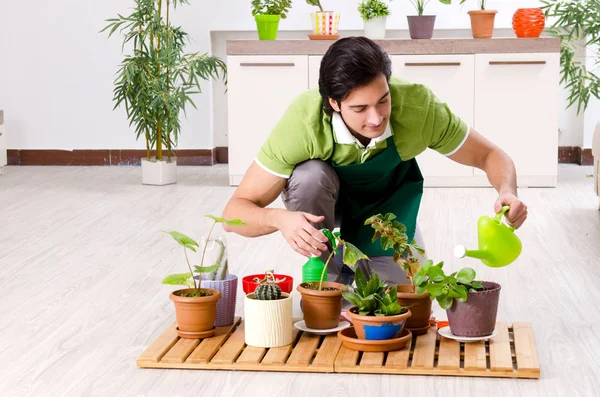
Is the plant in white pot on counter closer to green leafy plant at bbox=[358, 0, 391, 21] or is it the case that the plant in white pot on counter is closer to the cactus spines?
green leafy plant at bbox=[358, 0, 391, 21]

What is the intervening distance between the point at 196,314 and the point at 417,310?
0.51 m

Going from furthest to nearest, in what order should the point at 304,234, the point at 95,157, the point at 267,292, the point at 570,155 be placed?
the point at 95,157
the point at 570,155
the point at 267,292
the point at 304,234

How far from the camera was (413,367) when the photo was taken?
77.4 inches

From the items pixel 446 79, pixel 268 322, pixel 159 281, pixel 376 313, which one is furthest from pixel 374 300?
pixel 446 79

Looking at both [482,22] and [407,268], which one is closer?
[407,268]

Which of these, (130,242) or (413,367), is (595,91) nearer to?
(130,242)

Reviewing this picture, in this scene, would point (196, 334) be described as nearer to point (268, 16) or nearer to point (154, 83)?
point (154, 83)

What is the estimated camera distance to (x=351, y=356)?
2.03m

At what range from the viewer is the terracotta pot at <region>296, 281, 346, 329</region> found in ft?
7.06

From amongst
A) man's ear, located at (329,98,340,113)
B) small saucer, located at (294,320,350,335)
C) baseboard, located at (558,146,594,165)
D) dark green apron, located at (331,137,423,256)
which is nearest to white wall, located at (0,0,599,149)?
baseboard, located at (558,146,594,165)

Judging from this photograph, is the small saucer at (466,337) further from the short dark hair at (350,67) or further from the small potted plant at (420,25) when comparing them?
the small potted plant at (420,25)

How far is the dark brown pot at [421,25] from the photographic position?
4.81 meters

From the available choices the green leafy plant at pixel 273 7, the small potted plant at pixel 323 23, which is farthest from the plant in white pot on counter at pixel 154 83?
the small potted plant at pixel 323 23

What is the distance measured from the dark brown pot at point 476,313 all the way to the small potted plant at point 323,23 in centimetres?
299
